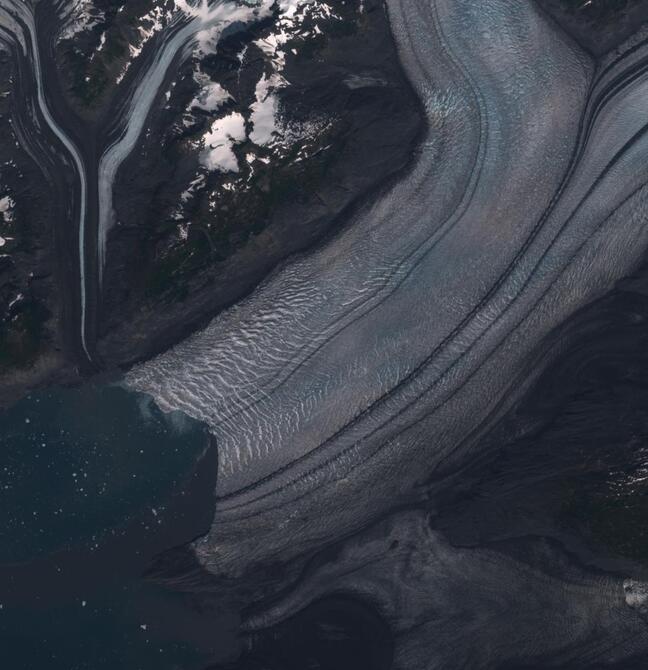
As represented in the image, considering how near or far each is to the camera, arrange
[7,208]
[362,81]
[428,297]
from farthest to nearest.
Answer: [428,297]
[362,81]
[7,208]

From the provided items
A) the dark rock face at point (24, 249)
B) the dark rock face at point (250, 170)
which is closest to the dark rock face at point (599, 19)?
the dark rock face at point (250, 170)

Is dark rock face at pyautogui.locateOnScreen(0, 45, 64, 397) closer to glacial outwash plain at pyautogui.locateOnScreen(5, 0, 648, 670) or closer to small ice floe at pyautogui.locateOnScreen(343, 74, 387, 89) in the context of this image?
glacial outwash plain at pyautogui.locateOnScreen(5, 0, 648, 670)

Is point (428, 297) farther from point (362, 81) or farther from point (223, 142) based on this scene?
point (223, 142)

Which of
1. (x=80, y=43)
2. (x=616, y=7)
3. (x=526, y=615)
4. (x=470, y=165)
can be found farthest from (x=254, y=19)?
(x=526, y=615)

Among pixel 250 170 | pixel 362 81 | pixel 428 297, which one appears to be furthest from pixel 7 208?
pixel 428 297

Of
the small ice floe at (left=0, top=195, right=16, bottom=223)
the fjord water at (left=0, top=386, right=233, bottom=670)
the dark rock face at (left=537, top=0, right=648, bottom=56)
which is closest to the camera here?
the small ice floe at (left=0, top=195, right=16, bottom=223)

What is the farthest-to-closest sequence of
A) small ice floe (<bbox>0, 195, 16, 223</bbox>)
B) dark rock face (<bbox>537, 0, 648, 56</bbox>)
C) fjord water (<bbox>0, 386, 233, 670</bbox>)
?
dark rock face (<bbox>537, 0, 648, 56</bbox>) < fjord water (<bbox>0, 386, 233, 670</bbox>) < small ice floe (<bbox>0, 195, 16, 223</bbox>)

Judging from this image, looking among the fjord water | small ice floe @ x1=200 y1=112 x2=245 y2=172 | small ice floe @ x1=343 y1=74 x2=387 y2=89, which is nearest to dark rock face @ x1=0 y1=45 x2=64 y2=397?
the fjord water
